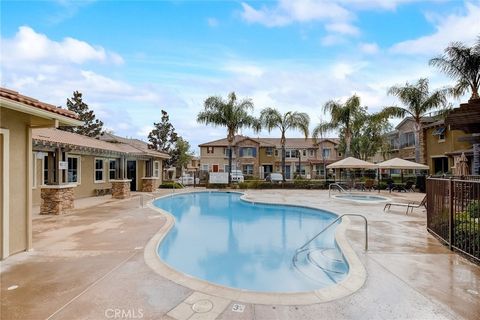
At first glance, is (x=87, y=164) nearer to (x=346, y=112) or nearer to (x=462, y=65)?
(x=346, y=112)

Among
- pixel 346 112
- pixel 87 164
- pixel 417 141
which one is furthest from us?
pixel 346 112

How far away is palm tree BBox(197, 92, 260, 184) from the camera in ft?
92.1

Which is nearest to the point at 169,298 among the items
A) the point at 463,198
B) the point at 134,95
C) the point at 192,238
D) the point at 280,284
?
the point at 280,284

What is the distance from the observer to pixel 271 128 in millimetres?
28469

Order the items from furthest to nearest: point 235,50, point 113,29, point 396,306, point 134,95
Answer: point 134,95 → point 235,50 → point 113,29 → point 396,306

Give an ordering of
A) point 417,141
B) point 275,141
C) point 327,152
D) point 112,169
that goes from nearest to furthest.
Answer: point 112,169
point 417,141
point 327,152
point 275,141

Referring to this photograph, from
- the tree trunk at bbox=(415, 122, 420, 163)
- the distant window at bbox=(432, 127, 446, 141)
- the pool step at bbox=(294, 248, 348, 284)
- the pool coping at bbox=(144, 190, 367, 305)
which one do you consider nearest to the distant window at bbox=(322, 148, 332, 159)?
the distant window at bbox=(432, 127, 446, 141)

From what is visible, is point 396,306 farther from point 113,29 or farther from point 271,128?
point 271,128

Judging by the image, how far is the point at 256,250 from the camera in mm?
8727

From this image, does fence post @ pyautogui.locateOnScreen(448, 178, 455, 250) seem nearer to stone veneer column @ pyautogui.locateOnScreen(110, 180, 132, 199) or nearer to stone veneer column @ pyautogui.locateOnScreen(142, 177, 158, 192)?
stone veneer column @ pyautogui.locateOnScreen(110, 180, 132, 199)

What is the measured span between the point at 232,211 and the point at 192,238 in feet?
20.7

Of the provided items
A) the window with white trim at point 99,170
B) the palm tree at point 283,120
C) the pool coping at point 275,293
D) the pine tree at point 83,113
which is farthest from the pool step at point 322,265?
the pine tree at point 83,113

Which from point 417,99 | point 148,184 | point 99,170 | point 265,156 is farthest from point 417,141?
point 99,170

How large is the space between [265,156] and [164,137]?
1729 centimetres
